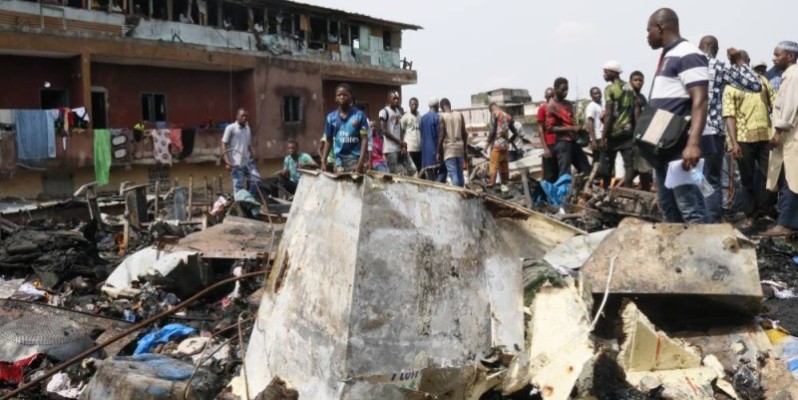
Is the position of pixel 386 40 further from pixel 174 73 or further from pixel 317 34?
pixel 174 73

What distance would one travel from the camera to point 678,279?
3.33 m

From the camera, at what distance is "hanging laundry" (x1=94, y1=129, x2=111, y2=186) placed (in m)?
19.9

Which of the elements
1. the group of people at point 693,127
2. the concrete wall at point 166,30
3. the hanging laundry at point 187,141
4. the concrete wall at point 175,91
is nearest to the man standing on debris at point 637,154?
the group of people at point 693,127

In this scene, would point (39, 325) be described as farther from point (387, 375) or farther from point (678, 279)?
point (678, 279)

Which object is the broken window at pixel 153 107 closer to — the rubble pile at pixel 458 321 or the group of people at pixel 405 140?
the group of people at pixel 405 140

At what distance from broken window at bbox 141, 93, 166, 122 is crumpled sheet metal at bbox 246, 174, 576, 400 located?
21628 mm

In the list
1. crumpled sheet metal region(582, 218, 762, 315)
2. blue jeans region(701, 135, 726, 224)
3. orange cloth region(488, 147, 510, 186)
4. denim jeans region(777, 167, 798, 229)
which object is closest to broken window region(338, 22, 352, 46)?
orange cloth region(488, 147, 510, 186)

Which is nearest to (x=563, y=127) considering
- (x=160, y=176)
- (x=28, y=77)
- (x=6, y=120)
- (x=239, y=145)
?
(x=239, y=145)

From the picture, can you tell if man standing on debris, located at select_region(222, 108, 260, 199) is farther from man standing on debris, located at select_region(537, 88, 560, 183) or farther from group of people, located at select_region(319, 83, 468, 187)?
man standing on debris, located at select_region(537, 88, 560, 183)

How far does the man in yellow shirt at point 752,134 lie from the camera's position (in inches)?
268

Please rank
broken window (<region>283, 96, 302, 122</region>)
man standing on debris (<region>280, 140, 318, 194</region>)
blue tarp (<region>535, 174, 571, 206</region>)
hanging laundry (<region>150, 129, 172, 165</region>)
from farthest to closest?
broken window (<region>283, 96, 302, 122</region>), hanging laundry (<region>150, 129, 172, 165</region>), man standing on debris (<region>280, 140, 318, 194</region>), blue tarp (<region>535, 174, 571, 206</region>)

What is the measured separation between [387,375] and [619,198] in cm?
511

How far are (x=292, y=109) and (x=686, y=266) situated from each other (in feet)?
78.0

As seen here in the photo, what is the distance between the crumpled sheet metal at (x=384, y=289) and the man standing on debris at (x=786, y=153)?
422cm
